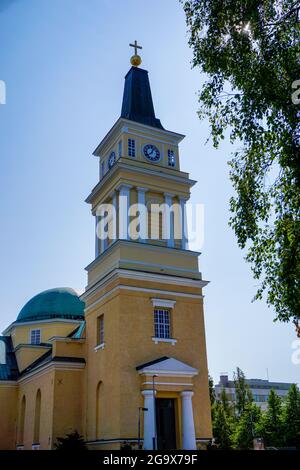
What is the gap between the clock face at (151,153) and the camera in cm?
3042

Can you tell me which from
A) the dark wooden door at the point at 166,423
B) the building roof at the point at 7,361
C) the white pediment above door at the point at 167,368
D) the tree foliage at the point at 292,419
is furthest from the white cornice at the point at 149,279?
the tree foliage at the point at 292,419

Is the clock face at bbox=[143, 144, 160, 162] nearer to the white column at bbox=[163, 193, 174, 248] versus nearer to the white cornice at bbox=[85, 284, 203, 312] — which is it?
the white column at bbox=[163, 193, 174, 248]

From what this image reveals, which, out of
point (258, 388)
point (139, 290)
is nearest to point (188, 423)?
point (139, 290)

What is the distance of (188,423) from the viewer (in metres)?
23.8

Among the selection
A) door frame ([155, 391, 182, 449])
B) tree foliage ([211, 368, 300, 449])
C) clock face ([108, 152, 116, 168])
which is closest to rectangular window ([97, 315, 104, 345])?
door frame ([155, 391, 182, 449])

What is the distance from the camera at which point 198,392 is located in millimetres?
25484

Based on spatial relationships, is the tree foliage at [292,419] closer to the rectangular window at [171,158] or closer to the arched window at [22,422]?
the arched window at [22,422]

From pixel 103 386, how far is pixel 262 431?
33108 mm

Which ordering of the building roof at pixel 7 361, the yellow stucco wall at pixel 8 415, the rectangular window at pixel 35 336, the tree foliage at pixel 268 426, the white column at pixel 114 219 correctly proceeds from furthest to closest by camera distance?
the tree foliage at pixel 268 426 → the rectangular window at pixel 35 336 → the building roof at pixel 7 361 → the yellow stucco wall at pixel 8 415 → the white column at pixel 114 219

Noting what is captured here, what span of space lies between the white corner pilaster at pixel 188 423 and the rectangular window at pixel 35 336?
20552mm

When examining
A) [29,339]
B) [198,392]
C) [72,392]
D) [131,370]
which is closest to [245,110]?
[131,370]

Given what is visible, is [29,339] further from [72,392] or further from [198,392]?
[198,392]

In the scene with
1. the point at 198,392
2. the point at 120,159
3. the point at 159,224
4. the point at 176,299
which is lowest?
the point at 198,392

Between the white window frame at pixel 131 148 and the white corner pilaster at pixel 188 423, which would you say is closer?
the white corner pilaster at pixel 188 423
